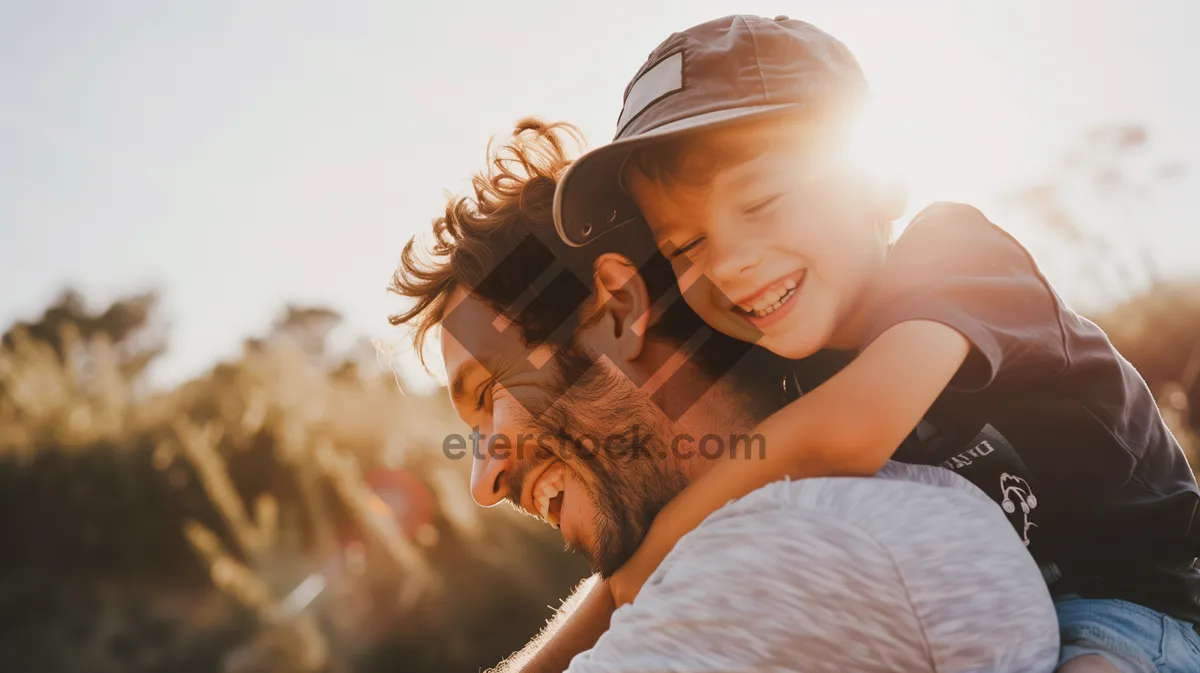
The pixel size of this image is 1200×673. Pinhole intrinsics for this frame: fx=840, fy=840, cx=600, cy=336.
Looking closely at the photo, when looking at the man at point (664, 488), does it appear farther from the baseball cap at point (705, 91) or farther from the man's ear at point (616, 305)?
the baseball cap at point (705, 91)

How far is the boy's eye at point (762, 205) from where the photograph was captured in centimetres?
204

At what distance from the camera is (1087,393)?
201cm

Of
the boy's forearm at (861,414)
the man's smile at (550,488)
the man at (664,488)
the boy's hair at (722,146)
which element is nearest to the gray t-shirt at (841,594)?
the man at (664,488)

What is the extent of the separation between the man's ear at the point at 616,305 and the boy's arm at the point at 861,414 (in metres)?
0.50

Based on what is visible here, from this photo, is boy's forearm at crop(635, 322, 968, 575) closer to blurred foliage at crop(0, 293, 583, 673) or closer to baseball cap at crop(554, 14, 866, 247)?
baseball cap at crop(554, 14, 866, 247)

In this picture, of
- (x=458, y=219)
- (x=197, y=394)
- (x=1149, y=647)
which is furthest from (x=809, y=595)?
(x=197, y=394)

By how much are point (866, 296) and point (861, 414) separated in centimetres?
66

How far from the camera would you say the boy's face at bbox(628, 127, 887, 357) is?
2043 mm

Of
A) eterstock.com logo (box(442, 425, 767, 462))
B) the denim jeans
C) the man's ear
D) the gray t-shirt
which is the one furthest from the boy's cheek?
the denim jeans

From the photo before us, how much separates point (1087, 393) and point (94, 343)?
855cm

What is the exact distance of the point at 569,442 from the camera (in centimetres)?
215

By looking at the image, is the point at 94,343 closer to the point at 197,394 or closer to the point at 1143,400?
the point at 197,394

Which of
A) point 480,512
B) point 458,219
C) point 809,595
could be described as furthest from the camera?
point 480,512

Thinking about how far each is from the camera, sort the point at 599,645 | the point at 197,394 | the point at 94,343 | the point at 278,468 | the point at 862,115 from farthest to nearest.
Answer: the point at 94,343, the point at 197,394, the point at 278,468, the point at 862,115, the point at 599,645
